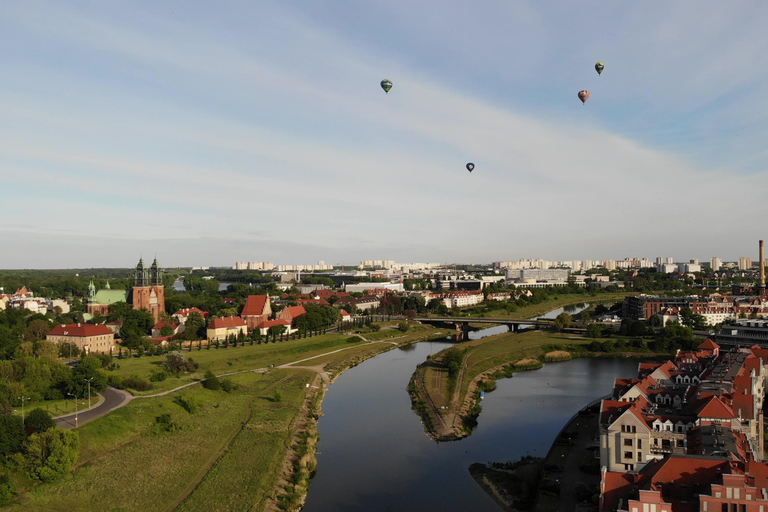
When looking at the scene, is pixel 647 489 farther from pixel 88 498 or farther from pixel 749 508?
pixel 88 498

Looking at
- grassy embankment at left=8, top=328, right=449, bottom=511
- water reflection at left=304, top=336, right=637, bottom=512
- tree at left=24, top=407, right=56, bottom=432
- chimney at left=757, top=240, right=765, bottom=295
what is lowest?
water reflection at left=304, top=336, right=637, bottom=512

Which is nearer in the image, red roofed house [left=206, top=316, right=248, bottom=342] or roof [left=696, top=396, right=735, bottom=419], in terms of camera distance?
roof [left=696, top=396, right=735, bottom=419]

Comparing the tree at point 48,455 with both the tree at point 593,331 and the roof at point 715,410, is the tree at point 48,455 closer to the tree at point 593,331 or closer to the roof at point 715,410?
the roof at point 715,410

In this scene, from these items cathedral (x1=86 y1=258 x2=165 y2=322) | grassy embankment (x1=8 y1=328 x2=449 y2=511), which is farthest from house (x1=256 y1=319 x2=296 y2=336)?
grassy embankment (x1=8 y1=328 x2=449 y2=511)

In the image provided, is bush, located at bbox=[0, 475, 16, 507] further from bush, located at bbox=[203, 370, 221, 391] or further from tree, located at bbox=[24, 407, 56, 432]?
bush, located at bbox=[203, 370, 221, 391]

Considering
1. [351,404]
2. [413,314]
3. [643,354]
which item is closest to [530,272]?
[413,314]

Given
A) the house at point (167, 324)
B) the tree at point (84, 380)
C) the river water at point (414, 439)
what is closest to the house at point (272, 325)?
the house at point (167, 324)
